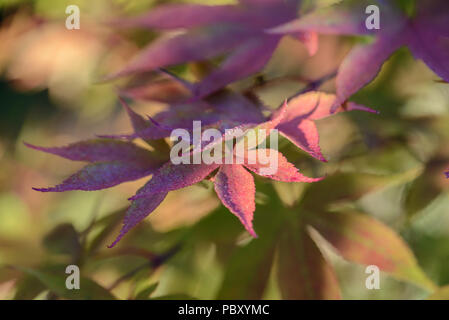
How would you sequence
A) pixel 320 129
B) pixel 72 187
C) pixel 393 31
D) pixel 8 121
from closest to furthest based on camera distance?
pixel 72 187 → pixel 393 31 → pixel 320 129 → pixel 8 121

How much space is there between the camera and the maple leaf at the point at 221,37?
444mm

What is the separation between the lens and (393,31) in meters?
0.40

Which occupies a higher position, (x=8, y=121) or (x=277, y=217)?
(x=8, y=121)

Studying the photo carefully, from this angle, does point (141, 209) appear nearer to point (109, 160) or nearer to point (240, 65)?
point (109, 160)

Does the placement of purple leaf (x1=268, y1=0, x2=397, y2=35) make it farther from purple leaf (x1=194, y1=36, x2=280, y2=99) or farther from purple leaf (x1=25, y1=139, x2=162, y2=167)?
purple leaf (x1=25, y1=139, x2=162, y2=167)

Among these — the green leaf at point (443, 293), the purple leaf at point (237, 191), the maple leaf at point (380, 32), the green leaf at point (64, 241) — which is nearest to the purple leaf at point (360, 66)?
the maple leaf at point (380, 32)

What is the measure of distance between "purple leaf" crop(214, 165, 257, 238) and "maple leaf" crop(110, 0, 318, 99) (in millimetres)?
140

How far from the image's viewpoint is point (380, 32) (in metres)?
0.39

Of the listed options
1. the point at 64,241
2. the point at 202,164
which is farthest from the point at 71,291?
the point at 202,164

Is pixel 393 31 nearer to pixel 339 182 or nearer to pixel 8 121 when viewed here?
pixel 339 182

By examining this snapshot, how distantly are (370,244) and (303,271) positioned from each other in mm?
74
